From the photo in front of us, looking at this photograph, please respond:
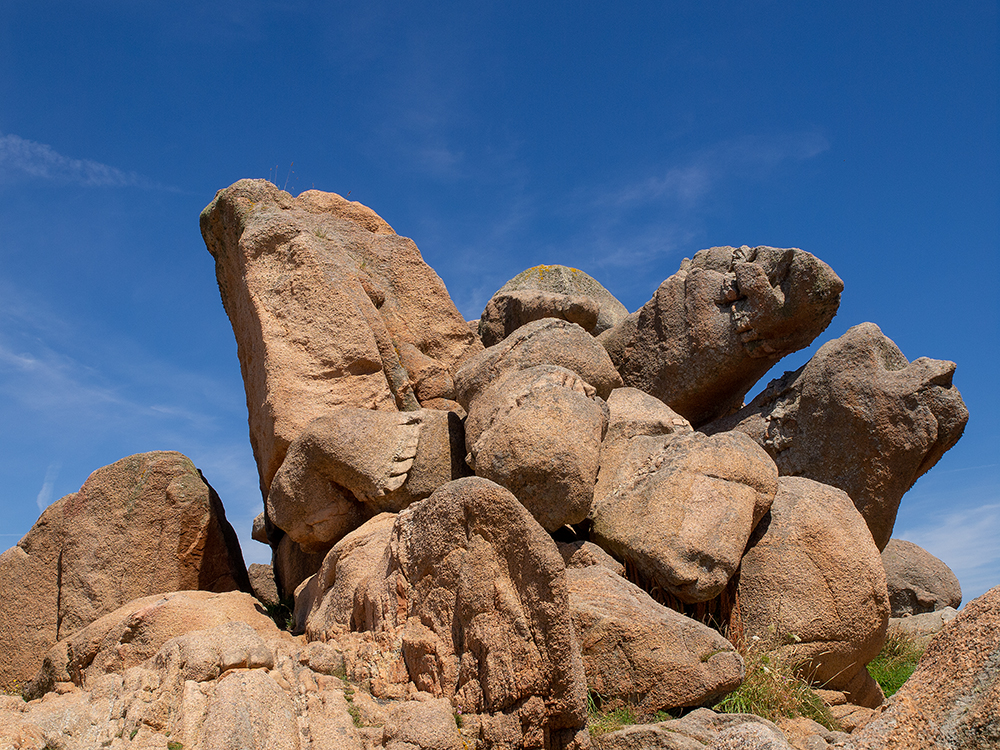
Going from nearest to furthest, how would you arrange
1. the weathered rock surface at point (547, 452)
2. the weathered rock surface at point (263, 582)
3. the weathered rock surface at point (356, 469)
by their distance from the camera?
1. the weathered rock surface at point (547, 452)
2. the weathered rock surface at point (356, 469)
3. the weathered rock surface at point (263, 582)

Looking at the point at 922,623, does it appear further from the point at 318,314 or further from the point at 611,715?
the point at 318,314

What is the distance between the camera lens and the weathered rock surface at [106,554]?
8773mm

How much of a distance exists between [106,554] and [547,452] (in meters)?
5.01

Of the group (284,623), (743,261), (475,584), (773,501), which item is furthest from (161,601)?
(743,261)

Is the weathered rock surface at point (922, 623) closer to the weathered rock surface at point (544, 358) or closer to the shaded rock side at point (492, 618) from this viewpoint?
the weathered rock surface at point (544, 358)

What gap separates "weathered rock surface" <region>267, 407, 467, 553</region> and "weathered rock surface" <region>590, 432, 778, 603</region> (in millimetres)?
1584

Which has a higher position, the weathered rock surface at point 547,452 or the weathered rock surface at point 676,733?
the weathered rock surface at point 547,452

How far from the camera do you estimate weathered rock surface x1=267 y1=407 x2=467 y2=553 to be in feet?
25.4

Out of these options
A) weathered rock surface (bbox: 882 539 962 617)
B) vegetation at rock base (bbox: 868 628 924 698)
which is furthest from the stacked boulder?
weathered rock surface (bbox: 882 539 962 617)

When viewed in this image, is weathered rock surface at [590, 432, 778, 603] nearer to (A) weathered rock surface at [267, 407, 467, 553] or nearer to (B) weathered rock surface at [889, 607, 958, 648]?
(A) weathered rock surface at [267, 407, 467, 553]

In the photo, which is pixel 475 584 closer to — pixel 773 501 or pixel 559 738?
pixel 559 738

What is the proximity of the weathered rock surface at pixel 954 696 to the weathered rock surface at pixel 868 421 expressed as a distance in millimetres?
4932

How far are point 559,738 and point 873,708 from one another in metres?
3.56

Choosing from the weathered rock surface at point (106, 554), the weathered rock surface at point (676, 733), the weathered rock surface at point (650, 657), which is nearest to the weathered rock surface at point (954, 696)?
the weathered rock surface at point (676, 733)
